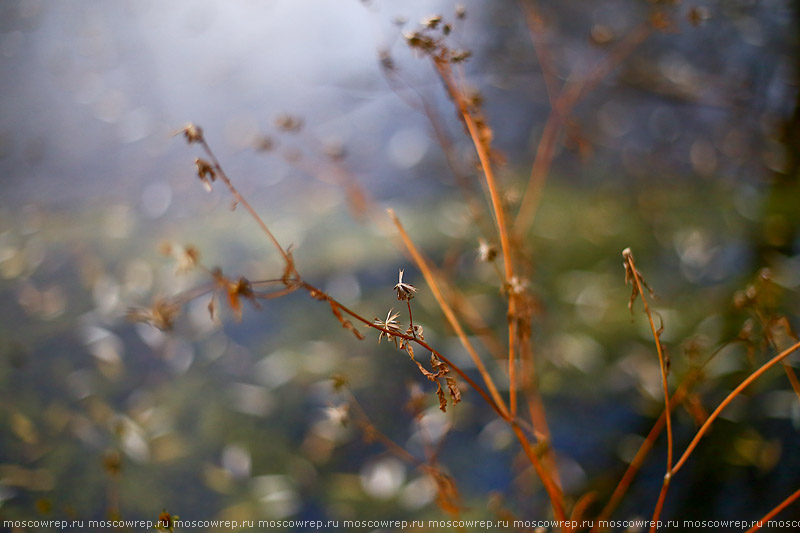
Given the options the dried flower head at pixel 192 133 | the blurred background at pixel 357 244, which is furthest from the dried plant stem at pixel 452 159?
the dried flower head at pixel 192 133

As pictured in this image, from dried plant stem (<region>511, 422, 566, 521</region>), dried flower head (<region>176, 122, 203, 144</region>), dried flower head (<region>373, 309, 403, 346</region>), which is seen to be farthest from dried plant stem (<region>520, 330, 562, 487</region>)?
dried flower head (<region>176, 122, 203, 144</region>)

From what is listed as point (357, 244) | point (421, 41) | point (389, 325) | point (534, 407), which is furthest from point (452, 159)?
point (389, 325)

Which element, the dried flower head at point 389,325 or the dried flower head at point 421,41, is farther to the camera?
the dried flower head at point 421,41

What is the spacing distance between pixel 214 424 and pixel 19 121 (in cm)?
107

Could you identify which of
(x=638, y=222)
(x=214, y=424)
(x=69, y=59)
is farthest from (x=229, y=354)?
(x=69, y=59)

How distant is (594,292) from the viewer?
1.12 m

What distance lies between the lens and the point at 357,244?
4.15 ft

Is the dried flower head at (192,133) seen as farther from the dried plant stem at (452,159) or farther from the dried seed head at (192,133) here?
the dried plant stem at (452,159)

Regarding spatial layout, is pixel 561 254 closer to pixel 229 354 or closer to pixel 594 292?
pixel 594 292

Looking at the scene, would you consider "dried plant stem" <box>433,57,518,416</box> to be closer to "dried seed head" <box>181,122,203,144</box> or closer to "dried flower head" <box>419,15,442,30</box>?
"dried flower head" <box>419,15,442,30</box>

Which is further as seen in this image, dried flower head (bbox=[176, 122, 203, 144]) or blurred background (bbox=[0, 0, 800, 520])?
blurred background (bbox=[0, 0, 800, 520])

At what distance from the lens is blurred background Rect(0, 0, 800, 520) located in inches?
33.9

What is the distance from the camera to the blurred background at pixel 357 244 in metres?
0.86

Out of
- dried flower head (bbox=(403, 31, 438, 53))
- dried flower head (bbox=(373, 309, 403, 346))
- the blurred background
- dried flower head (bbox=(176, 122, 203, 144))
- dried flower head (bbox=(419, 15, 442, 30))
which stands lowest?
the blurred background
